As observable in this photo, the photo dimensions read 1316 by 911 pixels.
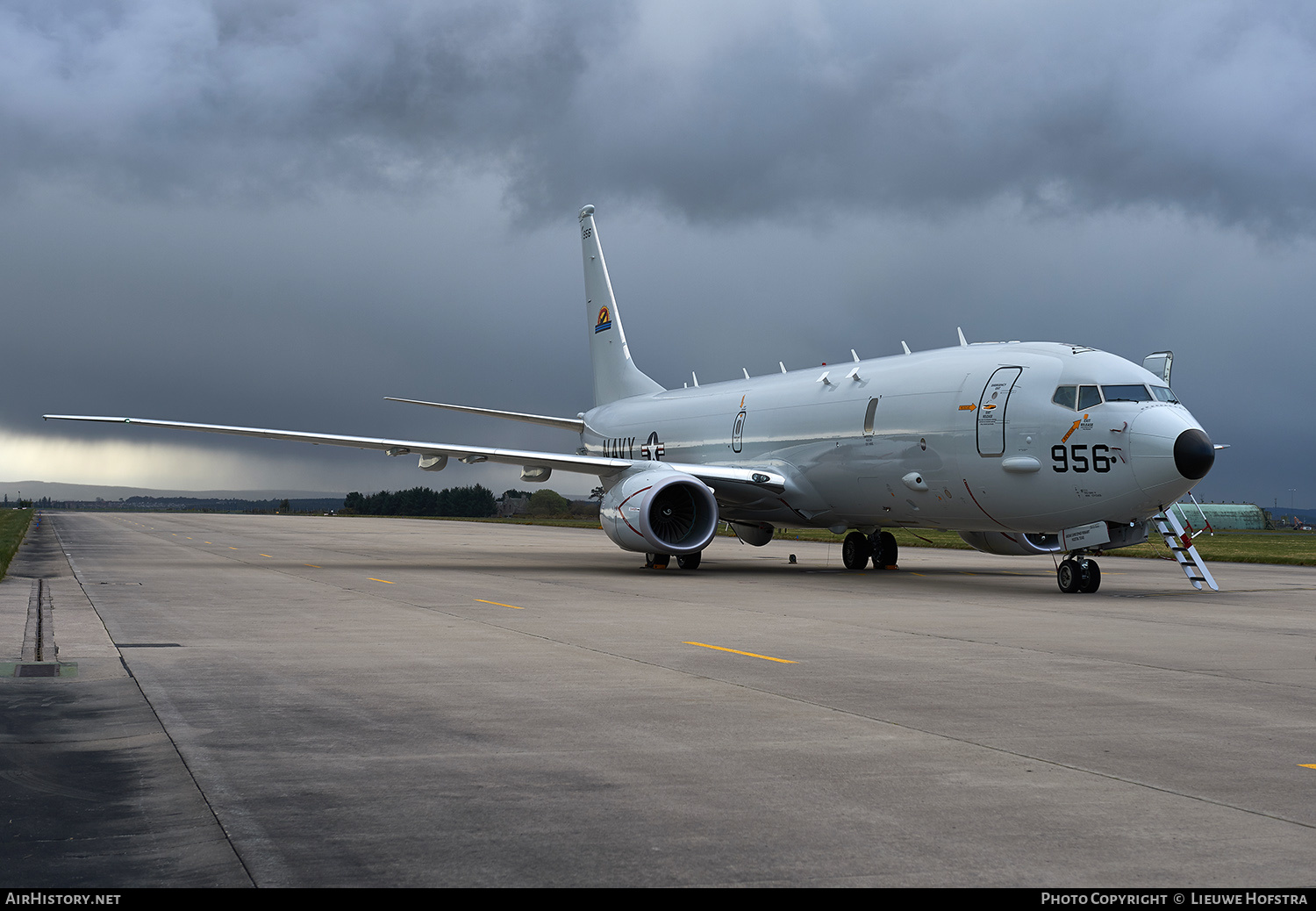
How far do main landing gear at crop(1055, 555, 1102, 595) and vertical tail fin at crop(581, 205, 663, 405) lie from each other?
16.5 meters

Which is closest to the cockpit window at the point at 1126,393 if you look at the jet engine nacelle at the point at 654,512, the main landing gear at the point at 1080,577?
the main landing gear at the point at 1080,577

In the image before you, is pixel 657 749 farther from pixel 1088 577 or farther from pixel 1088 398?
pixel 1088 577

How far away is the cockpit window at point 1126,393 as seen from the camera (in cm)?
1789

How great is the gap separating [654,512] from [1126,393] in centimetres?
929

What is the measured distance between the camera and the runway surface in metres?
4.55

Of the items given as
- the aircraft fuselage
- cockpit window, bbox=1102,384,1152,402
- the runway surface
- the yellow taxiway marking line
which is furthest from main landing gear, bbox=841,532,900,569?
the yellow taxiway marking line

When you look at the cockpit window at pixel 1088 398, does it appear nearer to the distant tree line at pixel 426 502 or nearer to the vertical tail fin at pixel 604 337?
the vertical tail fin at pixel 604 337

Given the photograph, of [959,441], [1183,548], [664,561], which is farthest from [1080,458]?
[664,561]

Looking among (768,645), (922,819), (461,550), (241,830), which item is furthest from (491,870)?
(461,550)

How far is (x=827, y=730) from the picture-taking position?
A: 7.25m

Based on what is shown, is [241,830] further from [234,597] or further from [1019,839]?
[234,597]

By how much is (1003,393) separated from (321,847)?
16.2 metres

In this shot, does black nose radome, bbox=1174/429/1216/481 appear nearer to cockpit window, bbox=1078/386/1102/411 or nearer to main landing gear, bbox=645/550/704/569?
cockpit window, bbox=1078/386/1102/411

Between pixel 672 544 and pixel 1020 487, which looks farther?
pixel 672 544
